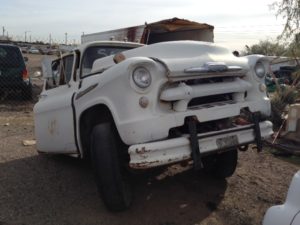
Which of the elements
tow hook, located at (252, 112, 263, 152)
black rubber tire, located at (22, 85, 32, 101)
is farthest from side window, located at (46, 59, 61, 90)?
black rubber tire, located at (22, 85, 32, 101)

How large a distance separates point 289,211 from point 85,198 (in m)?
2.93

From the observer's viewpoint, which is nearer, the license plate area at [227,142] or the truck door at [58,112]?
the license plate area at [227,142]

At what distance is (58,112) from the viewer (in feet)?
18.0

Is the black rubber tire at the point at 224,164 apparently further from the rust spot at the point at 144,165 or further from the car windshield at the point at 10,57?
the car windshield at the point at 10,57

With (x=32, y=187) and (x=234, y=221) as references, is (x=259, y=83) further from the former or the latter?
(x=32, y=187)

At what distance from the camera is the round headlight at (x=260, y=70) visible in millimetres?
4953

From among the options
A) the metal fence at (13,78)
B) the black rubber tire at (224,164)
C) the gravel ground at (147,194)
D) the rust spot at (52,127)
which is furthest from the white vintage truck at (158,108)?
the metal fence at (13,78)

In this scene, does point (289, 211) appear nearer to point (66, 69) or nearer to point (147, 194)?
point (147, 194)

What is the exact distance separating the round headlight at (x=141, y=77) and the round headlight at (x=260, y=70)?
4.96 feet

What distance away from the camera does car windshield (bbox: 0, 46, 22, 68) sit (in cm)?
1248

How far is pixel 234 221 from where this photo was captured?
439 cm

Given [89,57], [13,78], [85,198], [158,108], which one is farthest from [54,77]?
[13,78]

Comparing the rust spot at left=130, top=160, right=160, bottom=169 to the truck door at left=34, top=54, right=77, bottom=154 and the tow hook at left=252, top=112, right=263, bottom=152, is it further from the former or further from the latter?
the truck door at left=34, top=54, right=77, bottom=154

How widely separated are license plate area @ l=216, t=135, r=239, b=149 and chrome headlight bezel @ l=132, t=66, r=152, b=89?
94 cm
